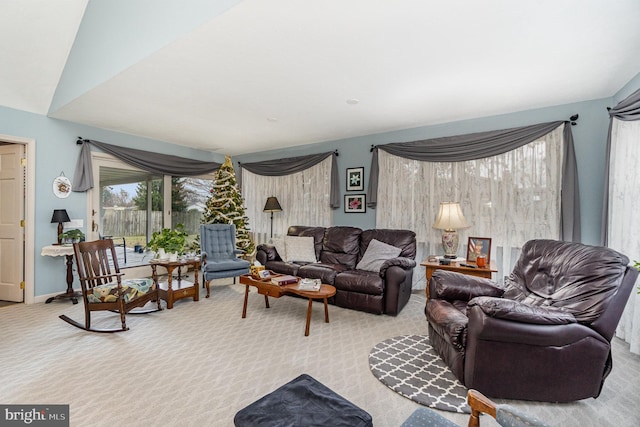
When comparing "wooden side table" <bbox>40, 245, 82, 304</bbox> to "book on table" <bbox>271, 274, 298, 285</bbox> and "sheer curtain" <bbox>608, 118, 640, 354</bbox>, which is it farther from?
"sheer curtain" <bbox>608, 118, 640, 354</bbox>

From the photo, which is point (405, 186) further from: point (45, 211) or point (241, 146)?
point (45, 211)

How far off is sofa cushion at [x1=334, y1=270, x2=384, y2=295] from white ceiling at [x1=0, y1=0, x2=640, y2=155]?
2.15 metres

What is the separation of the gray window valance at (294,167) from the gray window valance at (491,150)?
0.69 m

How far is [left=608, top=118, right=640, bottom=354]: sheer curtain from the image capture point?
271 centimetres

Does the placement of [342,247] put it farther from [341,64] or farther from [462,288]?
[341,64]

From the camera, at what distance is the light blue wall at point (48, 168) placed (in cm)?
401

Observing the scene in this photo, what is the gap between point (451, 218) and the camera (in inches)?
152

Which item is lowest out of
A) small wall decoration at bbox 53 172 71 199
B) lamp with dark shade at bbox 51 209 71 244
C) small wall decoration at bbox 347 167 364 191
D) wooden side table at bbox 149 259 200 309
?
wooden side table at bbox 149 259 200 309

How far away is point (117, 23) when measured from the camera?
2.88 meters

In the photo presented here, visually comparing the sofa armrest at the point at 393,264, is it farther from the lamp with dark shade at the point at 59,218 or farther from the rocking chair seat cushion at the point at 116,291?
the lamp with dark shade at the point at 59,218

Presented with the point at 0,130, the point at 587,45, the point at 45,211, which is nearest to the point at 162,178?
the point at 45,211

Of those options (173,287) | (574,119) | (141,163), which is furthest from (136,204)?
(574,119)

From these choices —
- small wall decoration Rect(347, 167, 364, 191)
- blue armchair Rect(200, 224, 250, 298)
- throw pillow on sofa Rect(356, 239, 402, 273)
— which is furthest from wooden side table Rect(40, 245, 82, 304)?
small wall decoration Rect(347, 167, 364, 191)

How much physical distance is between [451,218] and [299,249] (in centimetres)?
232
